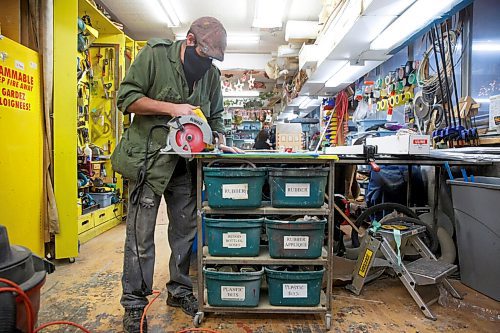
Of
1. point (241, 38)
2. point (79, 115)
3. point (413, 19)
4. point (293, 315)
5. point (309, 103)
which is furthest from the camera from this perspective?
point (309, 103)

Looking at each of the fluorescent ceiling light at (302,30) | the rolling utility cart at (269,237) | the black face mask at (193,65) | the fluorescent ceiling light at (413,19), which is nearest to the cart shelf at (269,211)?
the rolling utility cart at (269,237)

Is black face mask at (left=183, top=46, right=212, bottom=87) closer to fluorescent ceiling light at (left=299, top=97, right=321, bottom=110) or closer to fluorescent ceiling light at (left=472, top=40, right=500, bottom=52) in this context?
fluorescent ceiling light at (left=472, top=40, right=500, bottom=52)

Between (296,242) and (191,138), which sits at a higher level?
(191,138)

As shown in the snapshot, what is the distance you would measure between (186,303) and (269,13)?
411cm

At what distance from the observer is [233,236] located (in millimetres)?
1928

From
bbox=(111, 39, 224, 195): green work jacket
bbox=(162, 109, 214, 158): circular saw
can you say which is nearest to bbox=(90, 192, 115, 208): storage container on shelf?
bbox=(111, 39, 224, 195): green work jacket

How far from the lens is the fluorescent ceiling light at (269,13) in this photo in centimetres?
462

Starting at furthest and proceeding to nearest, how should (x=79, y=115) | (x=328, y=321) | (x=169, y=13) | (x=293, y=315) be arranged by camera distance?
(x=169, y=13), (x=79, y=115), (x=293, y=315), (x=328, y=321)

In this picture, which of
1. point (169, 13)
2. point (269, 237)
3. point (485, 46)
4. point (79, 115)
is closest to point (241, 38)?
point (169, 13)

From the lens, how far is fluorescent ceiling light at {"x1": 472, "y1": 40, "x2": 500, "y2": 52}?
3.04 metres

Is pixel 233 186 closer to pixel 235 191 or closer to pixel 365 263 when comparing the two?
pixel 235 191

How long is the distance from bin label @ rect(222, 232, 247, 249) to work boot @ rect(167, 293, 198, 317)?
17.0 inches

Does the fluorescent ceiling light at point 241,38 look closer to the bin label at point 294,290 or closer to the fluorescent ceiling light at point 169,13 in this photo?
the fluorescent ceiling light at point 169,13

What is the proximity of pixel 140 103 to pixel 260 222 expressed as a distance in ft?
2.88
